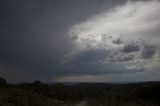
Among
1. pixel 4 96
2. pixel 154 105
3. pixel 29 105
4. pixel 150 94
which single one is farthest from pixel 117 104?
pixel 150 94


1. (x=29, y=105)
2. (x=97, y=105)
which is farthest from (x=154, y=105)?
(x=29, y=105)

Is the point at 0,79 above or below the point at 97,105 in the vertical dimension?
above

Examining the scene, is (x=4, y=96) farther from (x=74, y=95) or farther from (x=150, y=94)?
(x=150, y=94)

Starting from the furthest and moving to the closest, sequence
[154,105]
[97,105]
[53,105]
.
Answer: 1. [154,105]
2. [97,105]
3. [53,105]

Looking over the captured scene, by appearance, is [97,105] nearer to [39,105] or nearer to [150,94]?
[39,105]

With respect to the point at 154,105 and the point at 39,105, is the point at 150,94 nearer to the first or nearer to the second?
the point at 154,105

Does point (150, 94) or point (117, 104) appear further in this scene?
point (150, 94)

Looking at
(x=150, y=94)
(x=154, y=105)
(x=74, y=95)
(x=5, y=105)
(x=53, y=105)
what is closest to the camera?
(x=5, y=105)

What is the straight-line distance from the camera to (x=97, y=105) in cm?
2280

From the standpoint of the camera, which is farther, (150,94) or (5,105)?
(150,94)

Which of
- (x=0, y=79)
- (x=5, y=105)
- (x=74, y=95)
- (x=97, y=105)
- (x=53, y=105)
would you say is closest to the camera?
(x=5, y=105)

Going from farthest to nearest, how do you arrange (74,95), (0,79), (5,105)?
(0,79), (74,95), (5,105)

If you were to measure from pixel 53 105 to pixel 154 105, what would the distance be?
40.9ft

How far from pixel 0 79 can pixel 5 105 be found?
34780 millimetres
